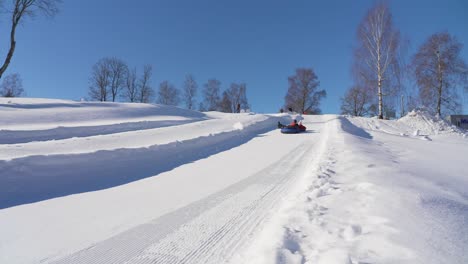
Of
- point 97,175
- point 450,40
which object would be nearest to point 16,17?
point 97,175

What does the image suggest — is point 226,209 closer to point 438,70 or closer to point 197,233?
point 197,233

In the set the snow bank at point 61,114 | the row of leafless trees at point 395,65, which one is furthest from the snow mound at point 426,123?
the snow bank at point 61,114

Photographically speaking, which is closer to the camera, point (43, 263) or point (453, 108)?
point (43, 263)

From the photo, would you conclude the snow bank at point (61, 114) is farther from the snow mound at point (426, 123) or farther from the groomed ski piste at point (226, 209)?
the snow mound at point (426, 123)

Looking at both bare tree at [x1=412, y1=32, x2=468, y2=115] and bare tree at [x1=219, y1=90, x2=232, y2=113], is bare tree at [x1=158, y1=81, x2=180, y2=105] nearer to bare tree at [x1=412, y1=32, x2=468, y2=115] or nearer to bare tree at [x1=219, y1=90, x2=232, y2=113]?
bare tree at [x1=219, y1=90, x2=232, y2=113]

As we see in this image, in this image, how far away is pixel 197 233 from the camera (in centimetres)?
249

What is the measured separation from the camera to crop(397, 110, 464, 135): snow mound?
14336mm

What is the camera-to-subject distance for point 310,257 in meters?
1.81

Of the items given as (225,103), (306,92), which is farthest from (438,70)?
(225,103)

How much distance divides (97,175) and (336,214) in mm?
4268

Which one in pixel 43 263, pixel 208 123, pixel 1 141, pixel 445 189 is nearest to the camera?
pixel 43 263

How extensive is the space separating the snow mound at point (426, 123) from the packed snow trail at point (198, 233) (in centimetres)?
1501

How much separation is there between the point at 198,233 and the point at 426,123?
58.5 feet

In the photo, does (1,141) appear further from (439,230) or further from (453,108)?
(453,108)
